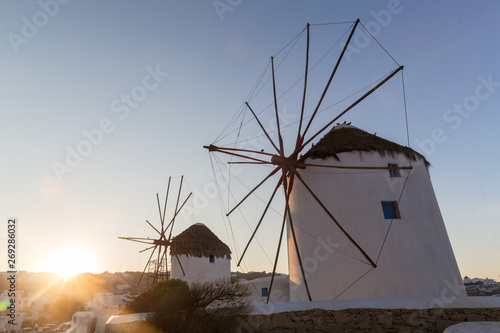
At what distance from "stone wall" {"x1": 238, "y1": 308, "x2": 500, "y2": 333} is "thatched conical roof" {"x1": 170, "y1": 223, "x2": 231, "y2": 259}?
63.6 feet

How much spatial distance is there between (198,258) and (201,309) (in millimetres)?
18752

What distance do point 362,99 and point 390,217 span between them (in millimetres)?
5074

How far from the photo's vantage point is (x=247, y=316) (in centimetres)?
696

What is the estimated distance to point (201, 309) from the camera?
7.30 m

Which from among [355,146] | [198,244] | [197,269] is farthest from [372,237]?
[198,244]

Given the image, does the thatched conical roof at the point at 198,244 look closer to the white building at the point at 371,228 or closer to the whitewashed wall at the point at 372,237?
the white building at the point at 371,228

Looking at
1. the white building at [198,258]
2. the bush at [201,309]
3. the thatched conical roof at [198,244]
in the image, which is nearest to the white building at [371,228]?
the bush at [201,309]

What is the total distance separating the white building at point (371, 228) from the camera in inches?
411

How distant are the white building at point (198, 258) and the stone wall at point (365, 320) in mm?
18408

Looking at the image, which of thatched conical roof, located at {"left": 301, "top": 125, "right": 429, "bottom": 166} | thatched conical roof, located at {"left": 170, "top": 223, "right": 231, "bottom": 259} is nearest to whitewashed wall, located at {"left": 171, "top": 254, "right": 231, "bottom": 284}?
thatched conical roof, located at {"left": 170, "top": 223, "right": 231, "bottom": 259}

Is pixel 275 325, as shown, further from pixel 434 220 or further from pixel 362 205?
pixel 434 220

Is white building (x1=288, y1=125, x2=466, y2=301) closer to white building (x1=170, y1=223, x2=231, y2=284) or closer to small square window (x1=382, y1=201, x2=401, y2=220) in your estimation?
small square window (x1=382, y1=201, x2=401, y2=220)

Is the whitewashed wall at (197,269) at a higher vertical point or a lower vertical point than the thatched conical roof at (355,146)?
lower

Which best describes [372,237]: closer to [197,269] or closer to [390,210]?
[390,210]
